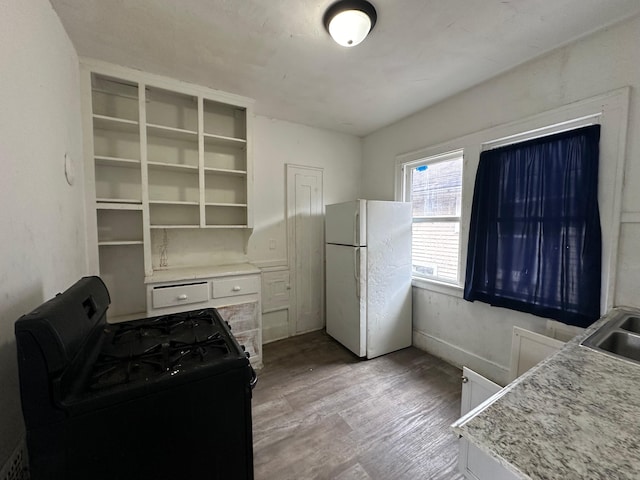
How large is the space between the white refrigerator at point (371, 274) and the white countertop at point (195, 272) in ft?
3.13

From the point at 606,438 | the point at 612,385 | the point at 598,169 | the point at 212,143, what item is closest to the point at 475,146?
the point at 598,169

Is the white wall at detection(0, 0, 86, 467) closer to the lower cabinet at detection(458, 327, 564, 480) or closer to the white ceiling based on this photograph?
the white ceiling

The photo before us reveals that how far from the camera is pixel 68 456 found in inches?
27.0

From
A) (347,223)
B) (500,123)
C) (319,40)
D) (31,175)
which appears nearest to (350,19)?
(319,40)

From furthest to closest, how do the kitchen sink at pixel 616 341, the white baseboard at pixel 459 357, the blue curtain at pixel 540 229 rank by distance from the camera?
the white baseboard at pixel 459 357 < the blue curtain at pixel 540 229 < the kitchen sink at pixel 616 341

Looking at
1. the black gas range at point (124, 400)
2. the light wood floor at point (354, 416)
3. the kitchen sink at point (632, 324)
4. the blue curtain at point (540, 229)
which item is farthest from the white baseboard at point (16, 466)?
the blue curtain at point (540, 229)

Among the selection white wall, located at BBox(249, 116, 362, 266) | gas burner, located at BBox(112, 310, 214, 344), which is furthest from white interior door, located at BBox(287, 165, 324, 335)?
gas burner, located at BBox(112, 310, 214, 344)

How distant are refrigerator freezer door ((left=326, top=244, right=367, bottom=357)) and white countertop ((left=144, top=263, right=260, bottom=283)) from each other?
909 millimetres

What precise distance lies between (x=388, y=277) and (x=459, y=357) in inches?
38.9

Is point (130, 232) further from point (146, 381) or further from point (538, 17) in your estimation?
point (538, 17)

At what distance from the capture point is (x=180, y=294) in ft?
6.77

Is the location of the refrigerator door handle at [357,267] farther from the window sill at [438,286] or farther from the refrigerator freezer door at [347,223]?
the window sill at [438,286]

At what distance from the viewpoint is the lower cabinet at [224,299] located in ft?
6.63

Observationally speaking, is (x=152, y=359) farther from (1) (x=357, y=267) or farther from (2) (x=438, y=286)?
(2) (x=438, y=286)
